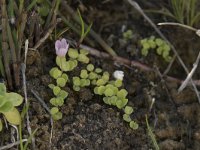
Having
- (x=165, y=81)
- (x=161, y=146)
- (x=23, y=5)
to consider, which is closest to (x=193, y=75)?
(x=165, y=81)

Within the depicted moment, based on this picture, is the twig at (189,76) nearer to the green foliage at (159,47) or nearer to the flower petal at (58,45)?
the green foliage at (159,47)

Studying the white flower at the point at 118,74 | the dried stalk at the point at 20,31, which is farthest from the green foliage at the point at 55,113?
the white flower at the point at 118,74

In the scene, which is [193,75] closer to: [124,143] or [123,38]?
[123,38]

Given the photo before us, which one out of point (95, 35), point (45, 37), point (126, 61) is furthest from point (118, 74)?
point (45, 37)

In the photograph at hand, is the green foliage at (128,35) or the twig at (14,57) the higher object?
the twig at (14,57)

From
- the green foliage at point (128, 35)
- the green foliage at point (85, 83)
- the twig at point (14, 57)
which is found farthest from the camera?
the green foliage at point (128, 35)
